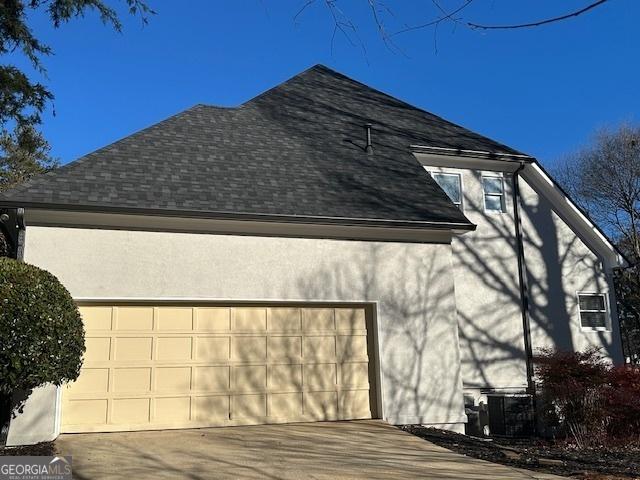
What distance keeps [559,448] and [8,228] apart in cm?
1009

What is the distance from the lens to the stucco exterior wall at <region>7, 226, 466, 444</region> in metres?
9.36

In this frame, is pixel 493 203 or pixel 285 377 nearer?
pixel 285 377

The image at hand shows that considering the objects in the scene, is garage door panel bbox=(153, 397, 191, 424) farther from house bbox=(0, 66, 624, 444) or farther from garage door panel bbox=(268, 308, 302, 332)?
garage door panel bbox=(268, 308, 302, 332)

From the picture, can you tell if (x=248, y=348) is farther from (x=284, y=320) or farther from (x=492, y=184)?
(x=492, y=184)

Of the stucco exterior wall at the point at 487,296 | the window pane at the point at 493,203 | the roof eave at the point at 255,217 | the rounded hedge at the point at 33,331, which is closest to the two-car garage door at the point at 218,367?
the rounded hedge at the point at 33,331

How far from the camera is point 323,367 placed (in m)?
10.4

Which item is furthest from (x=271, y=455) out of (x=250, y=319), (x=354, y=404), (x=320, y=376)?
(x=354, y=404)

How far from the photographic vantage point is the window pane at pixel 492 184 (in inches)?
580

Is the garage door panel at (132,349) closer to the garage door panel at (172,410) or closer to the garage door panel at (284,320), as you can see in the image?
the garage door panel at (172,410)

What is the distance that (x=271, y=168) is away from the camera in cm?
1177

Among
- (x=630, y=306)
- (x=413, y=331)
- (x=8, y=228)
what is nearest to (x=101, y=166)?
(x=8, y=228)

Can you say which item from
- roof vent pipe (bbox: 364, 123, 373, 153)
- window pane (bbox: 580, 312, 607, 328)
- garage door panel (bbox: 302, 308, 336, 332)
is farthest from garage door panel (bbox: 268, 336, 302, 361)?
window pane (bbox: 580, 312, 607, 328)

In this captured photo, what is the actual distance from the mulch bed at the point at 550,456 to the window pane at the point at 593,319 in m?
5.20

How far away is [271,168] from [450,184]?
500 cm
